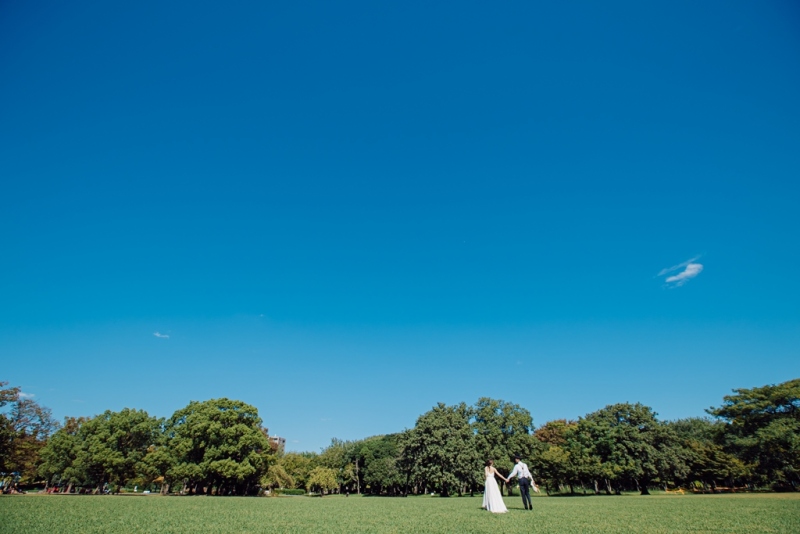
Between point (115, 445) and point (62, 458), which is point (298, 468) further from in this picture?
point (62, 458)

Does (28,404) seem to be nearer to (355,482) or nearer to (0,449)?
(0,449)

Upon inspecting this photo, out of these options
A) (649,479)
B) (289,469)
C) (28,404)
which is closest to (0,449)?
(28,404)

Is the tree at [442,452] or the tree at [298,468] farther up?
the tree at [442,452]

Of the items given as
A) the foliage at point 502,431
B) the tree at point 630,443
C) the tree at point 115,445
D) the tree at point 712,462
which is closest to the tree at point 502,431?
the foliage at point 502,431

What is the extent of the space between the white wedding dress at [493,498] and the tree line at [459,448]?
34201 mm

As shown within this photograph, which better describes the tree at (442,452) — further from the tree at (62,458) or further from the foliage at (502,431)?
the tree at (62,458)

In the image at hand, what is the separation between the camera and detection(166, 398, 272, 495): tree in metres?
47.5

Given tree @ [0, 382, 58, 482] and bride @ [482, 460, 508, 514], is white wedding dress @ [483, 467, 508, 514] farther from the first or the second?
tree @ [0, 382, 58, 482]

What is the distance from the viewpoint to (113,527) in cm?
1048

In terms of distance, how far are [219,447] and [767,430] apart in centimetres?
6683

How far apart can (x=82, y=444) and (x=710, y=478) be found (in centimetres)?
9015

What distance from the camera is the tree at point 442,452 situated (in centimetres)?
4800

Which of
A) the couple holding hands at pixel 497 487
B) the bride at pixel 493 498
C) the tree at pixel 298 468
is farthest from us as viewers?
the tree at pixel 298 468

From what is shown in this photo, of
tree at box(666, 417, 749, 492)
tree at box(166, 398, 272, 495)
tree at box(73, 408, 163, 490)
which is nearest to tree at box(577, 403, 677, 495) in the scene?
tree at box(666, 417, 749, 492)
